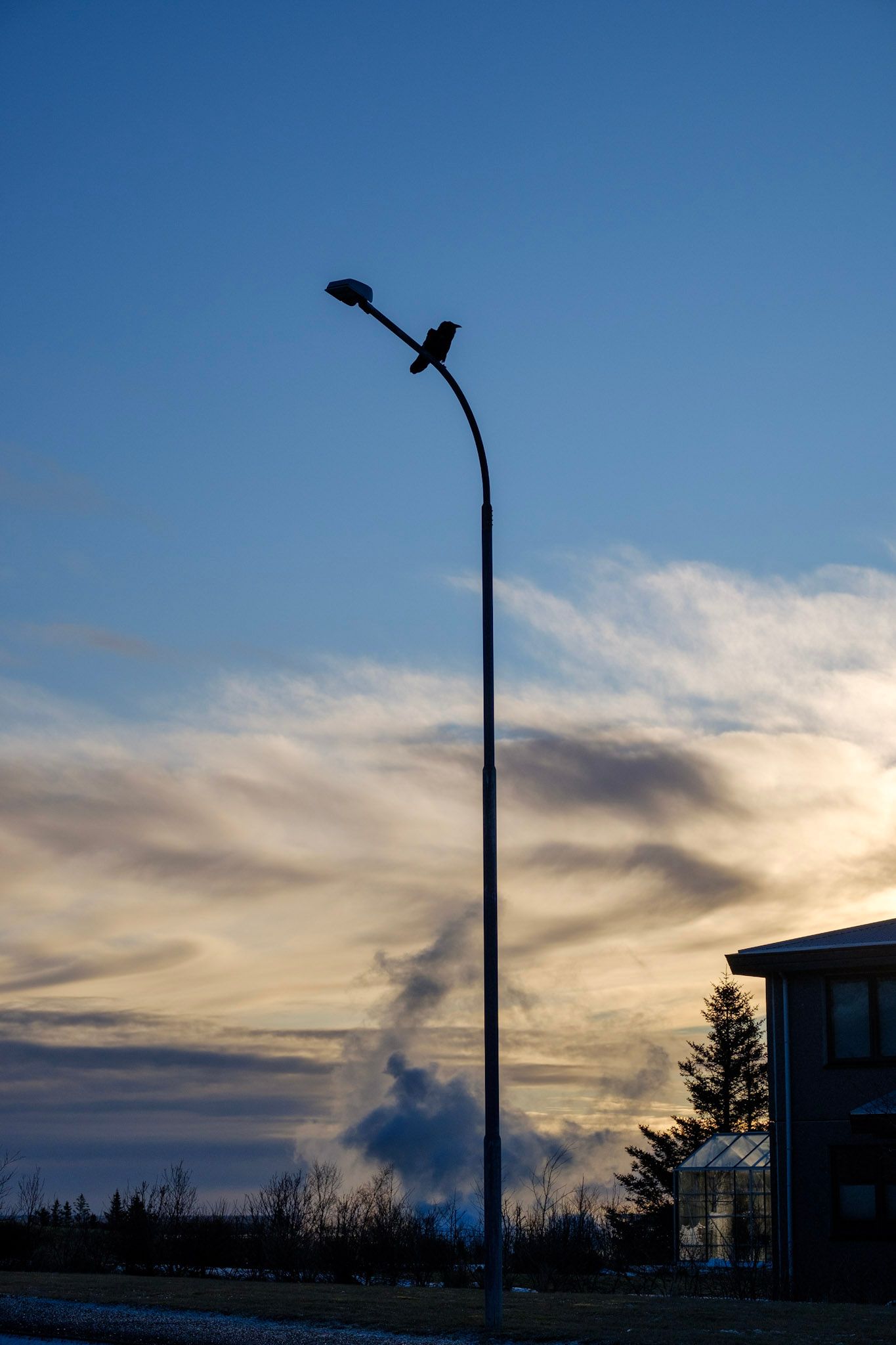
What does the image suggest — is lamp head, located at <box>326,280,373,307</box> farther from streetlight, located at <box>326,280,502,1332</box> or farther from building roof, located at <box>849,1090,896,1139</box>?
building roof, located at <box>849,1090,896,1139</box>

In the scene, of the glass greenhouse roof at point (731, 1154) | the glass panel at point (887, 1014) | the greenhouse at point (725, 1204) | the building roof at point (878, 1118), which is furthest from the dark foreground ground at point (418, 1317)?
the glass greenhouse roof at point (731, 1154)

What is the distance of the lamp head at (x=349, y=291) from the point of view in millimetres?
13516

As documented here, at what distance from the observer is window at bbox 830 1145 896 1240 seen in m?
27.1

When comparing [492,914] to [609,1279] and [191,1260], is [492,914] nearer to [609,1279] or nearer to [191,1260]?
[609,1279]

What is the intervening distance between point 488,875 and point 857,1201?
732 inches

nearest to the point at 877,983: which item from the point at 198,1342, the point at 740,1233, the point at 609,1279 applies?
the point at 609,1279

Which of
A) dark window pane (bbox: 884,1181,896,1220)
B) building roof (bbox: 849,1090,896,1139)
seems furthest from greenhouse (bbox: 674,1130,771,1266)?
building roof (bbox: 849,1090,896,1139)

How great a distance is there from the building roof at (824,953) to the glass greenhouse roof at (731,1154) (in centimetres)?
868

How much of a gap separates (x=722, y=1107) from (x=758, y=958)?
4913cm

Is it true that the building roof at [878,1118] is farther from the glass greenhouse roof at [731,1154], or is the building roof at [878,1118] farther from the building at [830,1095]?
the glass greenhouse roof at [731,1154]

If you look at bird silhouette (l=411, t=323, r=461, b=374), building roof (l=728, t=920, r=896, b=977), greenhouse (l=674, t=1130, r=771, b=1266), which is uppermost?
bird silhouette (l=411, t=323, r=461, b=374)

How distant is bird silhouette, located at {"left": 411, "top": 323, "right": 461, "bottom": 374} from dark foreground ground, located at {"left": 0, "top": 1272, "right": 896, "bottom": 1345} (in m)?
9.73

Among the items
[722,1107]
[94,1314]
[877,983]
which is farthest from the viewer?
[722,1107]

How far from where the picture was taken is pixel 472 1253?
97.0ft
